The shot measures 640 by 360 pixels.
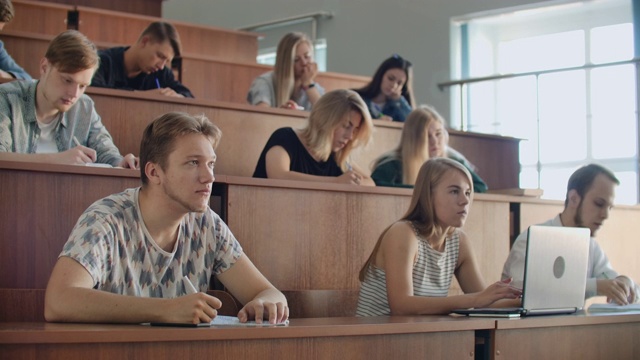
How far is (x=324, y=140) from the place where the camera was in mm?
3654

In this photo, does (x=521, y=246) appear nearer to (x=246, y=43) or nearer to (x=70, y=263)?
(x=70, y=263)

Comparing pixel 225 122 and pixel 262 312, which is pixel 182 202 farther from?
pixel 225 122

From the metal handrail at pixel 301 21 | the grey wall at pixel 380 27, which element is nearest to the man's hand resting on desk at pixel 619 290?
the grey wall at pixel 380 27

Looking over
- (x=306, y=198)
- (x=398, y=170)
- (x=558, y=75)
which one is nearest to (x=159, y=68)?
(x=398, y=170)

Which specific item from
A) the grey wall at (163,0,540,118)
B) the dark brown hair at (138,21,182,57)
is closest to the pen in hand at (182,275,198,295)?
the dark brown hair at (138,21,182,57)

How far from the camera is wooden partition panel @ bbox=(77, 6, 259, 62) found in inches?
249

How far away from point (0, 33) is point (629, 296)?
3.10 meters

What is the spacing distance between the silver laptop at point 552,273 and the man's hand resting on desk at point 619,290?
512mm

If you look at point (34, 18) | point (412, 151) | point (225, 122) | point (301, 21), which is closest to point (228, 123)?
point (225, 122)

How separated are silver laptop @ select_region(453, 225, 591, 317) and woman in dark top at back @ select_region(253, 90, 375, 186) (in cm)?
111

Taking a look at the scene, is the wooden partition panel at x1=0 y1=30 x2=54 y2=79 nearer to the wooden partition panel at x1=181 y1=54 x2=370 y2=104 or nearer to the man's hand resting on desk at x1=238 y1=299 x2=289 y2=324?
the wooden partition panel at x1=181 y1=54 x2=370 y2=104

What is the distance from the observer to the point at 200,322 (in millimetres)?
1792

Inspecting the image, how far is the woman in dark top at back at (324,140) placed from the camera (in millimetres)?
3564

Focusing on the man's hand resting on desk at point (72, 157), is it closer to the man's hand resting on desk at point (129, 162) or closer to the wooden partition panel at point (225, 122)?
the man's hand resting on desk at point (129, 162)
